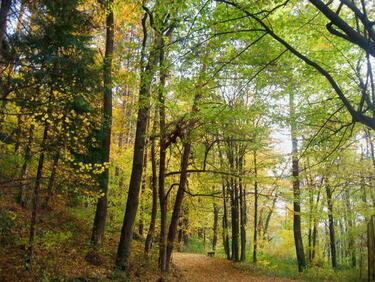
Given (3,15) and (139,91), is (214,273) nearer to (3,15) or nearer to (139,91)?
(139,91)

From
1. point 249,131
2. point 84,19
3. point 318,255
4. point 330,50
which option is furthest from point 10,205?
point 318,255

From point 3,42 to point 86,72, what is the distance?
182 cm

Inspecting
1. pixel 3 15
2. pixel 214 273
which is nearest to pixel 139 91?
pixel 3 15

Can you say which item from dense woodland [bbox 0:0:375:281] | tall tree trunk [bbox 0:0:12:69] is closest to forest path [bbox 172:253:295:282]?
dense woodland [bbox 0:0:375:281]

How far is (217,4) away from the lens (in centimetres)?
445

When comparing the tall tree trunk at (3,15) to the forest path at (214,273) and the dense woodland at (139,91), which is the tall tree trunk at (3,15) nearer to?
the dense woodland at (139,91)

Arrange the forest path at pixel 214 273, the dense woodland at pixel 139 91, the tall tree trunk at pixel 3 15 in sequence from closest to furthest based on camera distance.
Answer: the dense woodland at pixel 139 91 < the tall tree trunk at pixel 3 15 < the forest path at pixel 214 273

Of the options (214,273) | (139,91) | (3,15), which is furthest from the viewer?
(214,273)

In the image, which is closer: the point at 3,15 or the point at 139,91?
the point at 3,15

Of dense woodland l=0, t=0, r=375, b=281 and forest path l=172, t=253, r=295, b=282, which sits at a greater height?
dense woodland l=0, t=0, r=375, b=281

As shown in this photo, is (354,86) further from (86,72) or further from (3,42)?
(3,42)

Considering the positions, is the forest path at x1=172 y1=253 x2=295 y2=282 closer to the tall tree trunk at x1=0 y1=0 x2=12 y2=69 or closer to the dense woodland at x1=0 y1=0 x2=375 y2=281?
the dense woodland at x1=0 y1=0 x2=375 y2=281

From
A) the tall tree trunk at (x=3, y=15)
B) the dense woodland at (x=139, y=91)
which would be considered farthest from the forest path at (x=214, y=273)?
the tall tree trunk at (x=3, y=15)

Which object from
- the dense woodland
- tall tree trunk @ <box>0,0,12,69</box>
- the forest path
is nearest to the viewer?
the dense woodland
